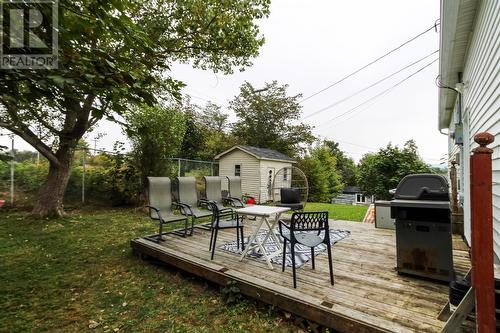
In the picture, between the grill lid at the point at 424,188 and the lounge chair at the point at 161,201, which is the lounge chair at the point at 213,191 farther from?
the grill lid at the point at 424,188

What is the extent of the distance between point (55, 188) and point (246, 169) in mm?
8766

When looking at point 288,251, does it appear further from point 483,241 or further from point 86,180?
point 86,180

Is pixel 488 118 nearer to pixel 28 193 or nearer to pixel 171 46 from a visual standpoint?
pixel 171 46

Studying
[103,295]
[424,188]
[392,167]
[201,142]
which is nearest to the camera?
[424,188]

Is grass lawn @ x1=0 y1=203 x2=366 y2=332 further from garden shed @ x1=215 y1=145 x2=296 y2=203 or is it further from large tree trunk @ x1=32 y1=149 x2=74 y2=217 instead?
garden shed @ x1=215 y1=145 x2=296 y2=203

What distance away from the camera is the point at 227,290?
2777 mm

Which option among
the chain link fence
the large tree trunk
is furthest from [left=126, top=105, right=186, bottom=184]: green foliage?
the large tree trunk

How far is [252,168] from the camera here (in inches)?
536

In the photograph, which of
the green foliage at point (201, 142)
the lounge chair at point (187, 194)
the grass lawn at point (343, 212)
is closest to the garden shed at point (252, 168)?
the green foliage at point (201, 142)

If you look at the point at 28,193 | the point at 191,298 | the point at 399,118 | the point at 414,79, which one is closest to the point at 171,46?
the point at 191,298

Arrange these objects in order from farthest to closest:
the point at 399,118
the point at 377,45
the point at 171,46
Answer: the point at 399,118
the point at 377,45
the point at 171,46

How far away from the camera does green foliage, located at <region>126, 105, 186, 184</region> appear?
8.01 metres

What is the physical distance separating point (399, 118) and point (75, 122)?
19746 mm

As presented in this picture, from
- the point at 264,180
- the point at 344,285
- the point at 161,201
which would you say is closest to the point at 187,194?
the point at 161,201
